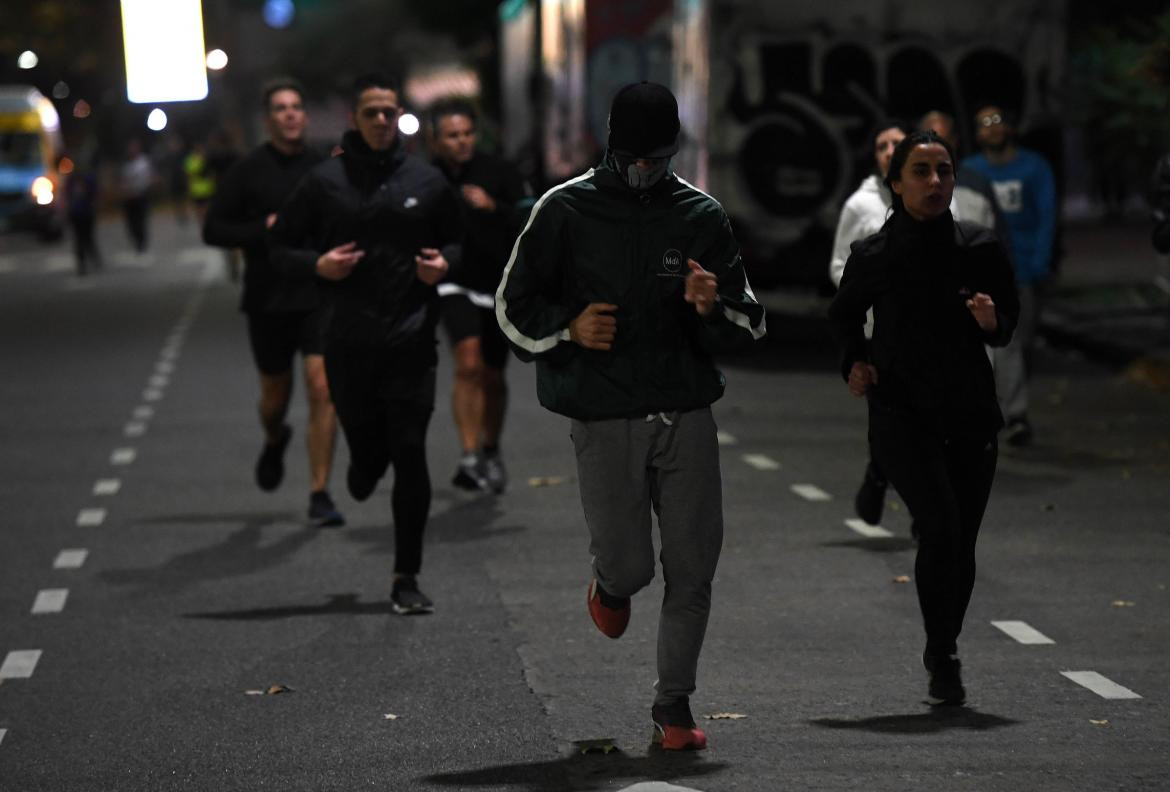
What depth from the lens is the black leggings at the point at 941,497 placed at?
6.82m

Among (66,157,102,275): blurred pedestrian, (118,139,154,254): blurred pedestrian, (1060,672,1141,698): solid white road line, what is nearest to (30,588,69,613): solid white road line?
(1060,672,1141,698): solid white road line

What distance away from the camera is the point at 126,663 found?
25.5ft

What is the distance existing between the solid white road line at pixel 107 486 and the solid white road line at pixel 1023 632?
5.62 meters

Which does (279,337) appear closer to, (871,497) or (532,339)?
(871,497)

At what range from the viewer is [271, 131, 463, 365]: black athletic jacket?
28.8 ft

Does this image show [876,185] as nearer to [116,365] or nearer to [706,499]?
[706,499]

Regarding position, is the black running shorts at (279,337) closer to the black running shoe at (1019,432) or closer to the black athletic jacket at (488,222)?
the black athletic jacket at (488,222)

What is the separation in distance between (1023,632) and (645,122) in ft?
9.26

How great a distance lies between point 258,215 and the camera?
10.8 metres

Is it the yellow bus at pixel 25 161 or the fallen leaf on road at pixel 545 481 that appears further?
the yellow bus at pixel 25 161

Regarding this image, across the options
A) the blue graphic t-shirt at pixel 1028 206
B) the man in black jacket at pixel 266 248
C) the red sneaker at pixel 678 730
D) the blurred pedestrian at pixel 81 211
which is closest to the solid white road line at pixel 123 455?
the man in black jacket at pixel 266 248

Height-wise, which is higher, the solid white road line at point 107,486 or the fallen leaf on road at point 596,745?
the fallen leaf on road at point 596,745

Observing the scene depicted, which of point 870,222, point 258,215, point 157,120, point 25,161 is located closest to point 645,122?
point 870,222

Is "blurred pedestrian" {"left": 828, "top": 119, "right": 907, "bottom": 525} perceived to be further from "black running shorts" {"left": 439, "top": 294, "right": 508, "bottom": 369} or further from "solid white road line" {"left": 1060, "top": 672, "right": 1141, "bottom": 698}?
"solid white road line" {"left": 1060, "top": 672, "right": 1141, "bottom": 698}
